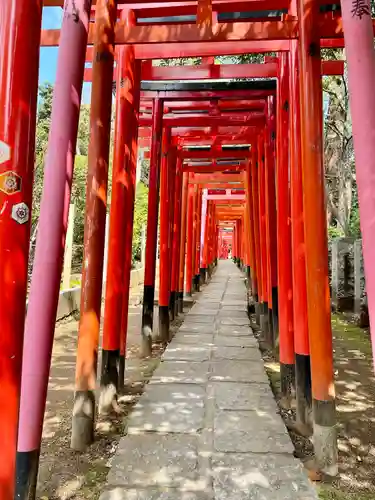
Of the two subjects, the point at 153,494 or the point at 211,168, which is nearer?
the point at 153,494

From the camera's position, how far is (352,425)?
3336 mm

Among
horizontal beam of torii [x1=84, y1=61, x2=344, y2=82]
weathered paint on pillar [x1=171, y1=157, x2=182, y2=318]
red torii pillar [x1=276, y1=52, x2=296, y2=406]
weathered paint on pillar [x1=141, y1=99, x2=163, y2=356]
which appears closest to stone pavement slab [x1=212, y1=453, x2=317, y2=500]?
red torii pillar [x1=276, y1=52, x2=296, y2=406]

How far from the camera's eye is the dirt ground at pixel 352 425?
2.39 meters

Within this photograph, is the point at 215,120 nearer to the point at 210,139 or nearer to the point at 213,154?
the point at 210,139

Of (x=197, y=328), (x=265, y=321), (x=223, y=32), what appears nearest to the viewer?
(x=223, y=32)

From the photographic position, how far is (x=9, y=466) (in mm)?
1495

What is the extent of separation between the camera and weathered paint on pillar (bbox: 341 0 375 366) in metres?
1.95

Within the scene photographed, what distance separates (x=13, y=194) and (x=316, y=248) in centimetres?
192

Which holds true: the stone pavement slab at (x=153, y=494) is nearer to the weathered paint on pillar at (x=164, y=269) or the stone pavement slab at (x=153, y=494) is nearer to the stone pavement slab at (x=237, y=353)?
the stone pavement slab at (x=237, y=353)

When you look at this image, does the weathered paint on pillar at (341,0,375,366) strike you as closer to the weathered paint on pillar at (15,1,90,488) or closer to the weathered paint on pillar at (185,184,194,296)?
the weathered paint on pillar at (15,1,90,488)

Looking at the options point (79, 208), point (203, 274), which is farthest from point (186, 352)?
point (79, 208)

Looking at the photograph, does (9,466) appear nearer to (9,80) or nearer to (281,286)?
(9,80)

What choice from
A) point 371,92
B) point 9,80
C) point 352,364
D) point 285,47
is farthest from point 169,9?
point 352,364

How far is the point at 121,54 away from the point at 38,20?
2834mm
